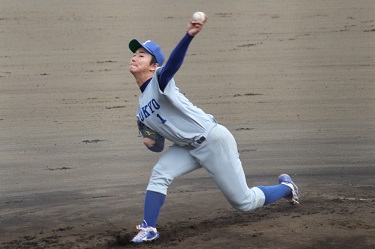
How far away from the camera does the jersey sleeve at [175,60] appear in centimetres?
585

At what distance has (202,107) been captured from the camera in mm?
12148

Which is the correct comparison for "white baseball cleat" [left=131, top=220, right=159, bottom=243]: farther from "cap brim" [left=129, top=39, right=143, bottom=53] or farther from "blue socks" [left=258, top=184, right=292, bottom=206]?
"cap brim" [left=129, top=39, right=143, bottom=53]

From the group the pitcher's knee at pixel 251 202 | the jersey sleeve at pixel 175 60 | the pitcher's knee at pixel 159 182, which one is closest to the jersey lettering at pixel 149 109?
the jersey sleeve at pixel 175 60

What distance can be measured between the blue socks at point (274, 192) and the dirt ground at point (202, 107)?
5.9 inches

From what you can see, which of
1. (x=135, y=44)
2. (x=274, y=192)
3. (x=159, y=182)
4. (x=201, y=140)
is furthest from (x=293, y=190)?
(x=135, y=44)

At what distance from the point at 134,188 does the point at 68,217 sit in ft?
3.62

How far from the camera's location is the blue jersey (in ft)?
20.1

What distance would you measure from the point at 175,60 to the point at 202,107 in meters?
6.29

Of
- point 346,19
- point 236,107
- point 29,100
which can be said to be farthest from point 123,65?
point 346,19

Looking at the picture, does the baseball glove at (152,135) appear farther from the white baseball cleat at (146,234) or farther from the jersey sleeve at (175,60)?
the white baseball cleat at (146,234)

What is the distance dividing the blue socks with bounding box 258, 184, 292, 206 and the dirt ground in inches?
5.9

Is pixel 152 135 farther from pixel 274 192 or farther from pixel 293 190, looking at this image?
pixel 293 190

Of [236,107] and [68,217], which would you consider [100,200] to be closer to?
[68,217]

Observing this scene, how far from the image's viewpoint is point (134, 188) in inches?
323
